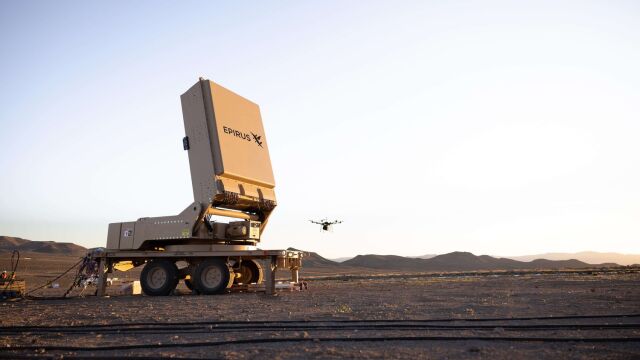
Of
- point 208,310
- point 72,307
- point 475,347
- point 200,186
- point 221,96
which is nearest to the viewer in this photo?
point 475,347

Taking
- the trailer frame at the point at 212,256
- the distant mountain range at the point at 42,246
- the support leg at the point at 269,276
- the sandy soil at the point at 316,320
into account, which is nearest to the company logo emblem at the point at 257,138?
the trailer frame at the point at 212,256

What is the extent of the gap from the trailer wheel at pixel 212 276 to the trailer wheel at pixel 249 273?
6.28 feet

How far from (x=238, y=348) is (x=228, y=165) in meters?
7.25

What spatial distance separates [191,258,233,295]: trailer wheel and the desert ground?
6.63 ft

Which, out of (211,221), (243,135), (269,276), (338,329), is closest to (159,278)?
(211,221)

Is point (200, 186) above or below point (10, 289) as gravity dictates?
above

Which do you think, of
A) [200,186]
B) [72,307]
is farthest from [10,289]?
[200,186]

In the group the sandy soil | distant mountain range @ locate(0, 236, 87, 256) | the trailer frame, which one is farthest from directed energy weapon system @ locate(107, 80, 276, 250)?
distant mountain range @ locate(0, 236, 87, 256)

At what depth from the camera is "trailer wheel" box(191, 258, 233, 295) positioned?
11.4m

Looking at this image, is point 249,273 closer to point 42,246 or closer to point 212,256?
point 212,256

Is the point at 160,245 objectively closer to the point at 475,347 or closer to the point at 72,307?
the point at 72,307

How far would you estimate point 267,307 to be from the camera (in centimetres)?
874

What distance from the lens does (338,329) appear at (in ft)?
19.8

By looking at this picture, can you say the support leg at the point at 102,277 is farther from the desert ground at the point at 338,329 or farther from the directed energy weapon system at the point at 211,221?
the desert ground at the point at 338,329
